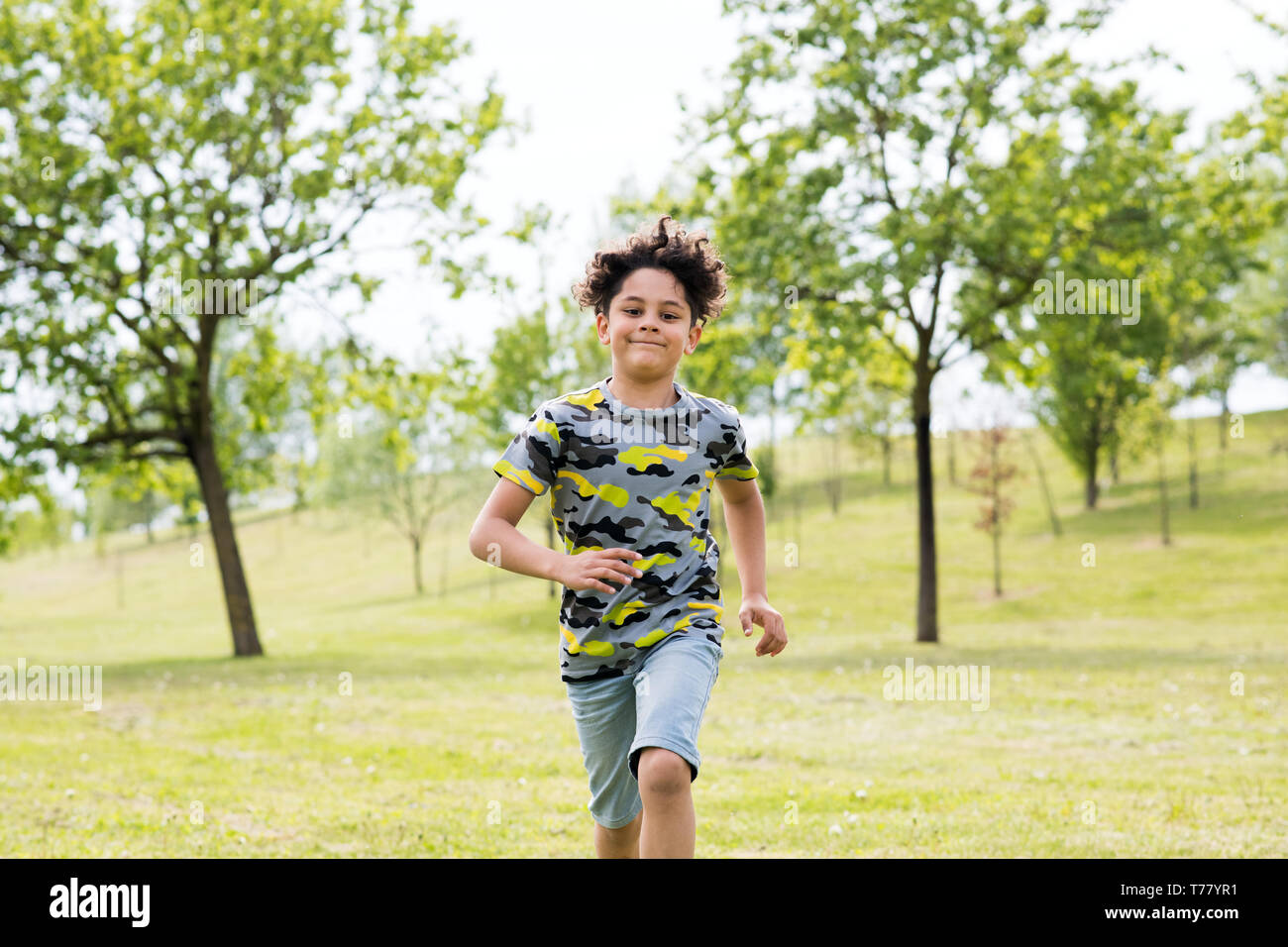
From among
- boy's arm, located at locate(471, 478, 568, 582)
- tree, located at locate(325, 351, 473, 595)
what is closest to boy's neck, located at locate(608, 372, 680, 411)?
boy's arm, located at locate(471, 478, 568, 582)

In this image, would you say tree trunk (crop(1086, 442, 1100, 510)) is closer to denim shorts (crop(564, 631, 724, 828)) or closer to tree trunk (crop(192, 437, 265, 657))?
tree trunk (crop(192, 437, 265, 657))

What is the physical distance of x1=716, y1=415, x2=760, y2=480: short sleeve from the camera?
14.4 feet

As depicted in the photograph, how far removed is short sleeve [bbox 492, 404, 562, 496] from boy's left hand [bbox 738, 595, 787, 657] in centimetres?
86

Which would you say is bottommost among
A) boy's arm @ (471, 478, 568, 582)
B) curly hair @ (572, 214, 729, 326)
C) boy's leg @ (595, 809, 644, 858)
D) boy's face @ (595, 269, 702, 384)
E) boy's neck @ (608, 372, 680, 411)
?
boy's leg @ (595, 809, 644, 858)

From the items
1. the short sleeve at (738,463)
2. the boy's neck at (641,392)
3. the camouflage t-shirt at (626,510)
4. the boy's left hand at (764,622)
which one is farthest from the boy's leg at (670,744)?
the boy's neck at (641,392)

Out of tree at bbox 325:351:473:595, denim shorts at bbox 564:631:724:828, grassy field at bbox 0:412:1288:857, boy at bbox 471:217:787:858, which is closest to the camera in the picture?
denim shorts at bbox 564:631:724:828

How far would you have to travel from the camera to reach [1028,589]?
38812 mm

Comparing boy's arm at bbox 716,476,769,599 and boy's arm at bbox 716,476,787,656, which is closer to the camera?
boy's arm at bbox 716,476,787,656

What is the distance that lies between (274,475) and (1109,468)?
44.2 meters

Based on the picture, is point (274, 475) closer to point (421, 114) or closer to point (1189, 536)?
point (421, 114)

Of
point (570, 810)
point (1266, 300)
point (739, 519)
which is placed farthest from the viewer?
point (1266, 300)

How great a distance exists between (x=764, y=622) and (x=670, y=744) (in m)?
0.67

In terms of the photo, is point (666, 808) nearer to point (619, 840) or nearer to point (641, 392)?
point (619, 840)
